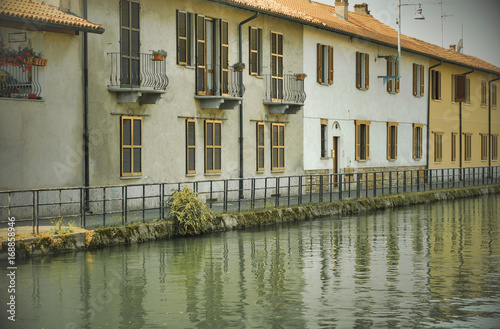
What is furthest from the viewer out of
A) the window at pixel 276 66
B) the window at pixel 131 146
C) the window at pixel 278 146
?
the window at pixel 278 146

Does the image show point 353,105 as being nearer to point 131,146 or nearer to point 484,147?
point 131,146

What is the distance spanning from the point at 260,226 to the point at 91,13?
6867 mm

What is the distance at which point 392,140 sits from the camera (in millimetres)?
42125

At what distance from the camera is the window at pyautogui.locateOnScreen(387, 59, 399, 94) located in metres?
41.4

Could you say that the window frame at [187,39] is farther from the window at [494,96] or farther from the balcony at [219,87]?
the window at [494,96]

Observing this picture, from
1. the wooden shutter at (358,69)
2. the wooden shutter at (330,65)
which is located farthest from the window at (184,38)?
the wooden shutter at (358,69)

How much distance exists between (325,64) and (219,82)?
8649 millimetres

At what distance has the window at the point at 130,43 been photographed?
23.7m

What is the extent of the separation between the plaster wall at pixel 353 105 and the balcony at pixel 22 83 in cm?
1412

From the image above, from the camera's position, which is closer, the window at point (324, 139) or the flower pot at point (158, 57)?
the flower pot at point (158, 57)

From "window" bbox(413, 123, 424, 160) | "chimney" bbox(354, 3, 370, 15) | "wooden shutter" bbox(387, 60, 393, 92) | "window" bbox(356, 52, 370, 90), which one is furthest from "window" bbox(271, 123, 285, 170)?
"chimney" bbox(354, 3, 370, 15)

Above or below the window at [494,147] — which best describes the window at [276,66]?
above

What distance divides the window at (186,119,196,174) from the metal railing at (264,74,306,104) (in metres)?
4.62

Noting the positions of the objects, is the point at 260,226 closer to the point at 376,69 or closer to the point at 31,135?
the point at 31,135
